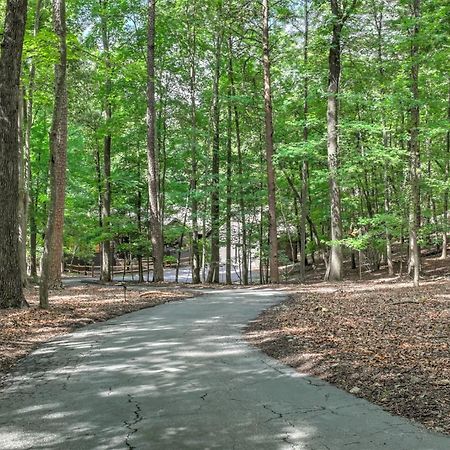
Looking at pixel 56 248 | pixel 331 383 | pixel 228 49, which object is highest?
pixel 228 49

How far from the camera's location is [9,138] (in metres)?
10.1

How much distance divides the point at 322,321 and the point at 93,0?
847 inches

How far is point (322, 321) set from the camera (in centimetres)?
903

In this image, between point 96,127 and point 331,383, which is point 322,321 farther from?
point 96,127

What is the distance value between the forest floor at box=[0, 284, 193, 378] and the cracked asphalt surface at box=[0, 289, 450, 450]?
15.7 inches

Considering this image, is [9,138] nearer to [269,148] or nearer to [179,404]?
[179,404]

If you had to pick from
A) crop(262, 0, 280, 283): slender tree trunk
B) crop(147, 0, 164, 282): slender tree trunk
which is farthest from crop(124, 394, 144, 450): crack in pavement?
crop(147, 0, 164, 282): slender tree trunk

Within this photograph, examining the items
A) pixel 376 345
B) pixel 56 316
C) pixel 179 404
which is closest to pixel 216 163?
pixel 56 316

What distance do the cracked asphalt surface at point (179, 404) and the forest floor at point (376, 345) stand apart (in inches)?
11.7

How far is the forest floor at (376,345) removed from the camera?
479 cm

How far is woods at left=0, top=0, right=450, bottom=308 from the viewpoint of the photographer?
1733 cm

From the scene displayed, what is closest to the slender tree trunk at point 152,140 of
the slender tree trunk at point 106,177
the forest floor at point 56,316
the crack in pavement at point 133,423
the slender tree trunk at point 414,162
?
the slender tree trunk at point 106,177

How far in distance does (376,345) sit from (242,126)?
22.3 meters

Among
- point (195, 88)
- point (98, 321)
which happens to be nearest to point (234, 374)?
point (98, 321)
